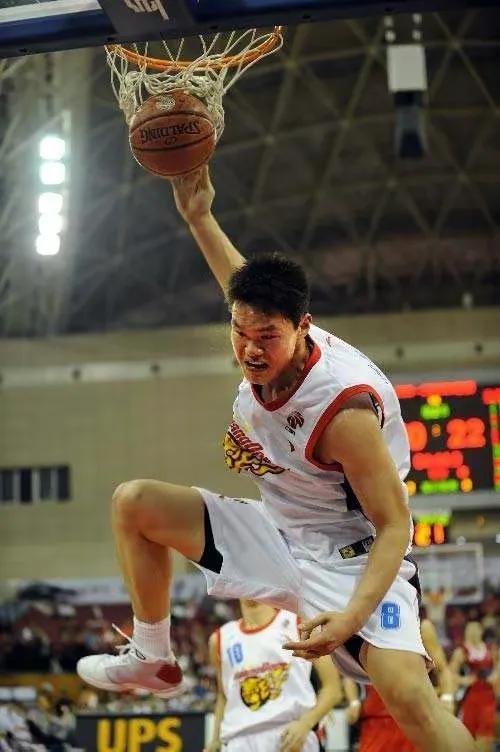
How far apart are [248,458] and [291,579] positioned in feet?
1.46

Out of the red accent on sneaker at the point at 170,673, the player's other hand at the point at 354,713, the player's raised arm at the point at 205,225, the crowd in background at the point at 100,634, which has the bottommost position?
the crowd in background at the point at 100,634

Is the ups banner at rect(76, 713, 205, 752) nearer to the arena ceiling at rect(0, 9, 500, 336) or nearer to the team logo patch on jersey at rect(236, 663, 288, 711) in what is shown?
the team logo patch on jersey at rect(236, 663, 288, 711)

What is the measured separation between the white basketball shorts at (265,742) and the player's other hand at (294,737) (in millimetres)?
181

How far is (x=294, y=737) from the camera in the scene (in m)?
6.14

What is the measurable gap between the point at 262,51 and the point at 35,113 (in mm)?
10811

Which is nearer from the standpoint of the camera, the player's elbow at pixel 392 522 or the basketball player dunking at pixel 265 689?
the player's elbow at pixel 392 522

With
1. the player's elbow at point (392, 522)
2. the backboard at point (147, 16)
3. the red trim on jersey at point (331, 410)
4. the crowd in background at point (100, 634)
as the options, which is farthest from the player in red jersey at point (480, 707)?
the backboard at point (147, 16)

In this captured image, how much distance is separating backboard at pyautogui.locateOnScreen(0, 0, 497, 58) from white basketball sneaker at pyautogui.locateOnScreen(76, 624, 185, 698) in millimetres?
2152

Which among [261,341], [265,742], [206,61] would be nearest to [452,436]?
[265,742]

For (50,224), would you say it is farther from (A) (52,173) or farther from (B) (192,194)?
(B) (192,194)

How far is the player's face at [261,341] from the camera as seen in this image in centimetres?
364

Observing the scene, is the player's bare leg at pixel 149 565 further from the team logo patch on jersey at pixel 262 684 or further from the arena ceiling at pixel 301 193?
the arena ceiling at pixel 301 193

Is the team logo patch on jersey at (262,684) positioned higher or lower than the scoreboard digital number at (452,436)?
lower

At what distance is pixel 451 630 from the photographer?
629 inches
